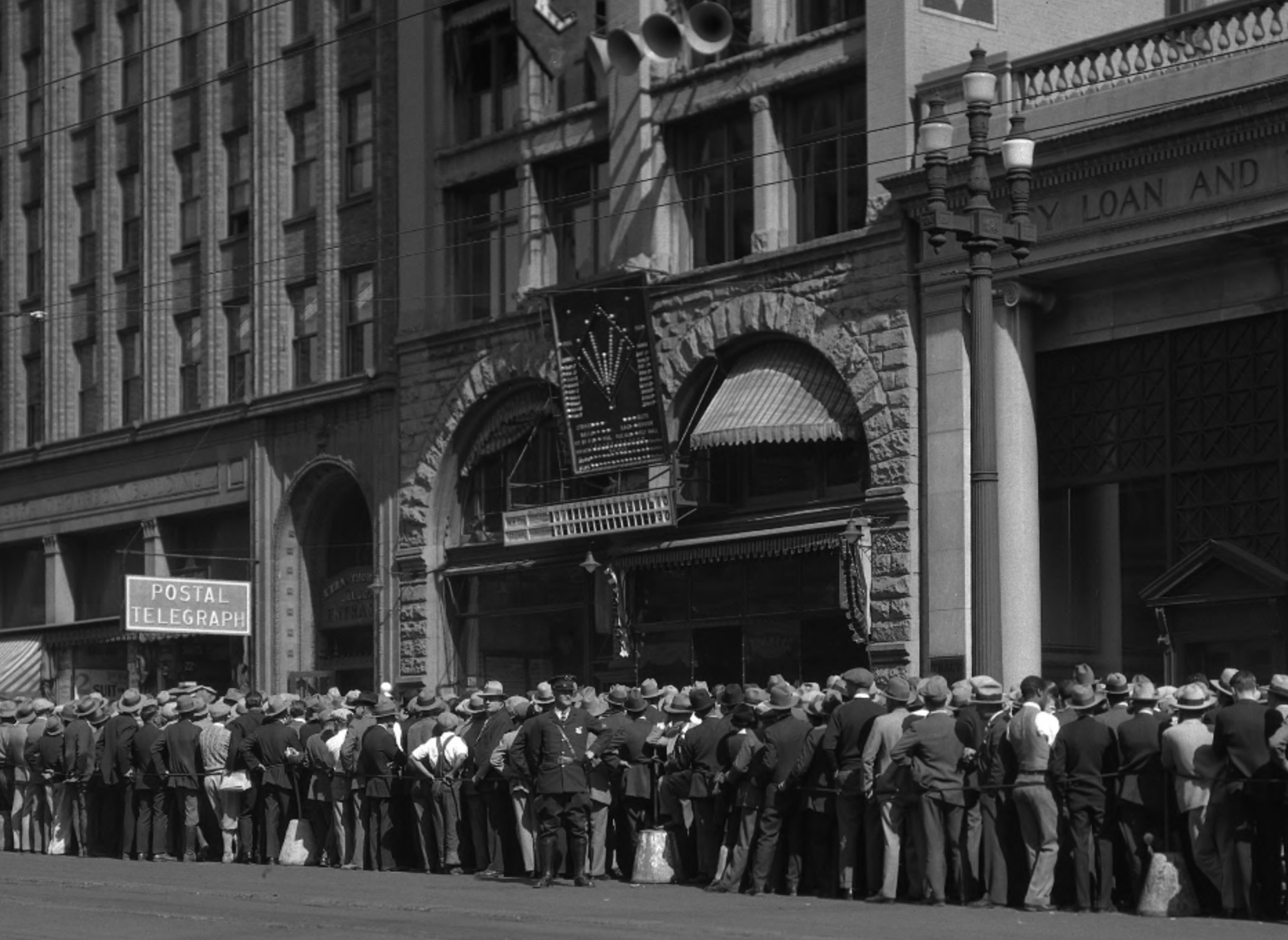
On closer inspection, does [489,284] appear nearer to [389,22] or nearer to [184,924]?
[389,22]

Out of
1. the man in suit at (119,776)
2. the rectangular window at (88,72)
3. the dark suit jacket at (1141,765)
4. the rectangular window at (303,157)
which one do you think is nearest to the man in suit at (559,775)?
the dark suit jacket at (1141,765)

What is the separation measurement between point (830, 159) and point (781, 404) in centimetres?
335

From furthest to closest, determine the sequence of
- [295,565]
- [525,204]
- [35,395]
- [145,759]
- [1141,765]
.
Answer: [35,395] < [295,565] < [525,204] < [145,759] < [1141,765]

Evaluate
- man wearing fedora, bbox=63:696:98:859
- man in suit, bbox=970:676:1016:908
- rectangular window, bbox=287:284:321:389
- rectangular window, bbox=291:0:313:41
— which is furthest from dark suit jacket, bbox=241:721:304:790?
rectangular window, bbox=291:0:313:41

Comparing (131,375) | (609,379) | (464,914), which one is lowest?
(464,914)

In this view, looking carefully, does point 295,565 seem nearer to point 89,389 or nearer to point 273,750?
point 89,389

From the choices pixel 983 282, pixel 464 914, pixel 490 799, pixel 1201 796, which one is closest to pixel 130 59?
pixel 490 799

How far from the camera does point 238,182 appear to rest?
44.3 m

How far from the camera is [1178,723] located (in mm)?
19484

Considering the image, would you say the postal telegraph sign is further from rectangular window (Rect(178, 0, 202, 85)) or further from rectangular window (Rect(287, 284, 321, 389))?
rectangular window (Rect(178, 0, 202, 85))

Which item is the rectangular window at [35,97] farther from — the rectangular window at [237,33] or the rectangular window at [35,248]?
the rectangular window at [237,33]

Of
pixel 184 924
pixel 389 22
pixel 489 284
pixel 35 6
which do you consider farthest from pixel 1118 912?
pixel 35 6

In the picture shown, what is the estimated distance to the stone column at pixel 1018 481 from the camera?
96.5 feet

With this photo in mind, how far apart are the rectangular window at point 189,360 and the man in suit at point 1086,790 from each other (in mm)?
→ 27496
